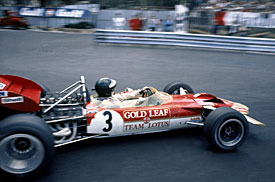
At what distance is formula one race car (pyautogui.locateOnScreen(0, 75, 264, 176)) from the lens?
394 cm

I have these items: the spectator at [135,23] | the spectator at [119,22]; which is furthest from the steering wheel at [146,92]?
the spectator at [119,22]

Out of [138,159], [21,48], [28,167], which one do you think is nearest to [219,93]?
[138,159]

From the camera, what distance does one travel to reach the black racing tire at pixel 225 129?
472 centimetres

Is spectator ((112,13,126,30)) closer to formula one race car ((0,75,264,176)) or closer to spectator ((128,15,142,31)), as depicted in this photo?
spectator ((128,15,142,31))

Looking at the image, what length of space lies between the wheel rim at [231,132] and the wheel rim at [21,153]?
8.72 feet

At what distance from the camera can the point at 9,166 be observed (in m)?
3.96

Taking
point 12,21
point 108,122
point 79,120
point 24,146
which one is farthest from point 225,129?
point 12,21

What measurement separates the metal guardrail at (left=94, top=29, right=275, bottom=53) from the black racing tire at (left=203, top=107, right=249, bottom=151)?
30.3ft

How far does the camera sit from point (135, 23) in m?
15.5

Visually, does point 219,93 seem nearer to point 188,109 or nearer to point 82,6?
point 188,109

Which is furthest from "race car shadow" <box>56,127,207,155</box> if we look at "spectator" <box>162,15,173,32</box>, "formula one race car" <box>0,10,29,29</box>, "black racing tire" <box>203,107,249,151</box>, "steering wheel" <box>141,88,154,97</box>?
"formula one race car" <box>0,10,29,29</box>

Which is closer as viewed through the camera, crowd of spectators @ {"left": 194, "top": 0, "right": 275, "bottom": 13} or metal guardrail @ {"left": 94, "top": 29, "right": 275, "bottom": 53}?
metal guardrail @ {"left": 94, "top": 29, "right": 275, "bottom": 53}

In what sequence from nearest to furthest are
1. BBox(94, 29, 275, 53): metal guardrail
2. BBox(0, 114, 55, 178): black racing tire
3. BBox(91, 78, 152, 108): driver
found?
BBox(0, 114, 55, 178): black racing tire
BBox(91, 78, 152, 108): driver
BBox(94, 29, 275, 53): metal guardrail

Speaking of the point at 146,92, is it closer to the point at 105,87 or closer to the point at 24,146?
the point at 105,87
